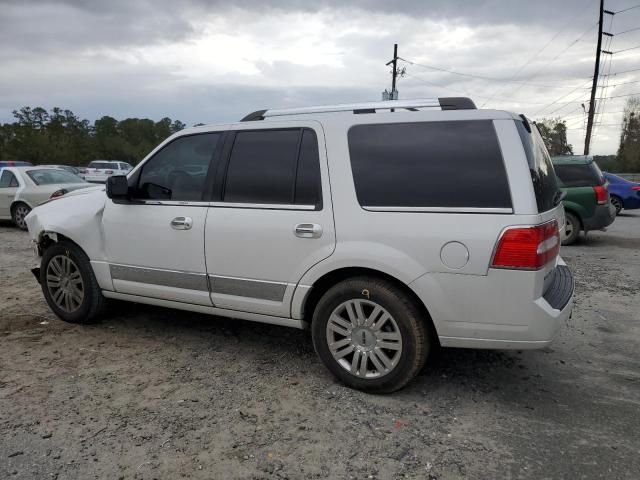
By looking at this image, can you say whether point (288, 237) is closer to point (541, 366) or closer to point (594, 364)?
point (541, 366)

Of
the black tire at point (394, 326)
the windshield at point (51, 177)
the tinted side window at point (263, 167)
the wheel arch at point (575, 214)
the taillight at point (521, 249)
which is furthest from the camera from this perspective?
the windshield at point (51, 177)

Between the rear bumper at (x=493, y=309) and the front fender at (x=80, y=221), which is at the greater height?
the front fender at (x=80, y=221)

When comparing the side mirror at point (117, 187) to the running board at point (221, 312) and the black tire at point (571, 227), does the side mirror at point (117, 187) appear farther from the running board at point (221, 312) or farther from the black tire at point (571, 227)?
the black tire at point (571, 227)

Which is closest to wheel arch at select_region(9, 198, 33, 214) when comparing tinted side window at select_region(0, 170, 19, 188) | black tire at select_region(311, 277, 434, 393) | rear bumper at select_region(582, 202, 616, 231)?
tinted side window at select_region(0, 170, 19, 188)

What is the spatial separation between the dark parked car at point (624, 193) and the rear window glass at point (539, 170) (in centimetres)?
1400

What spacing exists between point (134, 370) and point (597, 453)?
3141 millimetres

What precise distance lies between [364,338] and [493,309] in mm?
863

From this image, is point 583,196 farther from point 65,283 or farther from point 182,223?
point 65,283

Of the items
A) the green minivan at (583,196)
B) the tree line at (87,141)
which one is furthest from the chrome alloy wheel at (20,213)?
the tree line at (87,141)

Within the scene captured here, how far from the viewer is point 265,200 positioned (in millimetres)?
3637

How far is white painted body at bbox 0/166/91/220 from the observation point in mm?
11633

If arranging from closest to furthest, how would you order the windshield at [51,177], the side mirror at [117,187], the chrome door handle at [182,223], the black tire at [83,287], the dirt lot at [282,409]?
the dirt lot at [282,409], the chrome door handle at [182,223], the side mirror at [117,187], the black tire at [83,287], the windshield at [51,177]

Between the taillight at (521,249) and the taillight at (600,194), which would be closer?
the taillight at (521,249)

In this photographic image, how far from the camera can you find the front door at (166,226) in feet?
12.9
